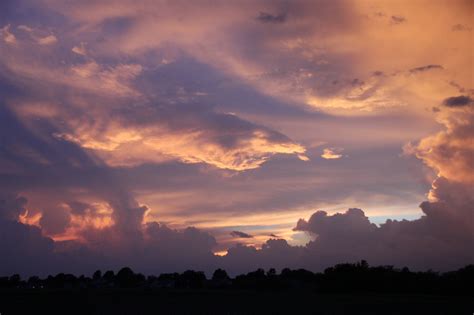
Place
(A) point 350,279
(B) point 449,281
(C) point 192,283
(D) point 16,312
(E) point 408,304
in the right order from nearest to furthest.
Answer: (D) point 16,312 → (E) point 408,304 → (B) point 449,281 → (A) point 350,279 → (C) point 192,283

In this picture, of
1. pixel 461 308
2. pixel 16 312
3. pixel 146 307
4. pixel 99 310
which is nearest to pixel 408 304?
pixel 461 308

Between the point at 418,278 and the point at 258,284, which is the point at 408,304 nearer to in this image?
the point at 418,278

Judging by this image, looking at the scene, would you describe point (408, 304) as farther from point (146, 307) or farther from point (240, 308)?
point (146, 307)

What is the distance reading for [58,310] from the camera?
2221 inches

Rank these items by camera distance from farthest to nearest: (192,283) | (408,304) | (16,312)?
(192,283)
(408,304)
(16,312)

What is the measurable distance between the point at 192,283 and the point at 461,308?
96.4m

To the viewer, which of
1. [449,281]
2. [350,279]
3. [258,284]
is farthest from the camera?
[258,284]

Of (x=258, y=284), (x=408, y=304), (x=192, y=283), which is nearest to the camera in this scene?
(x=408, y=304)

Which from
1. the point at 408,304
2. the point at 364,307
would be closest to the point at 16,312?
the point at 364,307

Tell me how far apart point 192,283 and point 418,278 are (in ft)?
227

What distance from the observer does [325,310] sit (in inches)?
2184

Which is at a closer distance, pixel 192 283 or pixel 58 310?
pixel 58 310

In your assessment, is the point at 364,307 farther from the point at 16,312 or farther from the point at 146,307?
the point at 16,312

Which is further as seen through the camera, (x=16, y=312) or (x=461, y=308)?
(x=461, y=308)
